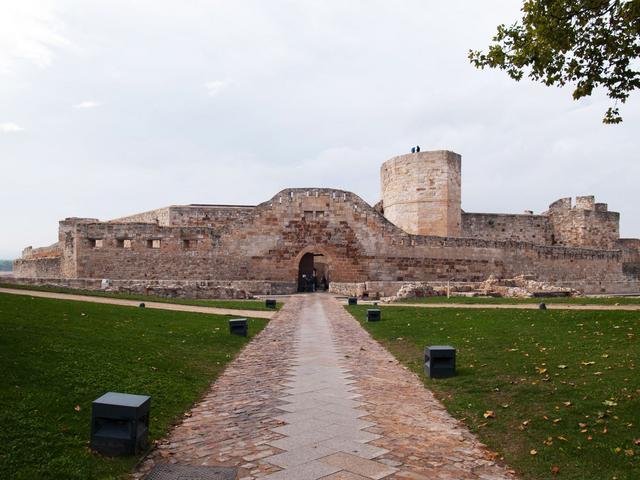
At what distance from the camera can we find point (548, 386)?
7129 millimetres

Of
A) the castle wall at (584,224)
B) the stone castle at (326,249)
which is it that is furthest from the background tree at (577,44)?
the castle wall at (584,224)

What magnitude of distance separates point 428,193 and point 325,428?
29669 mm

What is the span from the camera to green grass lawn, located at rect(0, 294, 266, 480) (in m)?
4.55

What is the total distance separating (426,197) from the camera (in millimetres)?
34188

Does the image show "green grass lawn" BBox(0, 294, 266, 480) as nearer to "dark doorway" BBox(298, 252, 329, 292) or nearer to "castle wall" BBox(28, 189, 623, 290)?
"castle wall" BBox(28, 189, 623, 290)

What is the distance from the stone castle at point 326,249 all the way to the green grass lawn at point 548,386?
15.1m

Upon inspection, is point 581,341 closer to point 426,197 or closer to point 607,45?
point 607,45

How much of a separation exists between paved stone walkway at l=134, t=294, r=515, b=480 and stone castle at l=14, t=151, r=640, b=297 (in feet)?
55.1

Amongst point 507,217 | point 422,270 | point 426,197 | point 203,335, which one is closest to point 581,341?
point 203,335

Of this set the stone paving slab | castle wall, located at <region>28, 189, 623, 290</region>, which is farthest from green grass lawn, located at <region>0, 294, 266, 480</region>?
castle wall, located at <region>28, 189, 623, 290</region>

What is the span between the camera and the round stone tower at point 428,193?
111 ft

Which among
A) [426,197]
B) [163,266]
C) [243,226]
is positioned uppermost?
[426,197]

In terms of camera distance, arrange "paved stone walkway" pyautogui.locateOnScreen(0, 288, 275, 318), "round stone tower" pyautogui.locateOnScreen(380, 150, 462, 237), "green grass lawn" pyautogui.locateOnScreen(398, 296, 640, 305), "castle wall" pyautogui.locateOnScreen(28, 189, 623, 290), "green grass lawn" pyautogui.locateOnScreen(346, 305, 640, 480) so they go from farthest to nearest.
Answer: "round stone tower" pyautogui.locateOnScreen(380, 150, 462, 237)
"castle wall" pyautogui.locateOnScreen(28, 189, 623, 290)
"green grass lawn" pyautogui.locateOnScreen(398, 296, 640, 305)
"paved stone walkway" pyautogui.locateOnScreen(0, 288, 275, 318)
"green grass lawn" pyautogui.locateOnScreen(346, 305, 640, 480)

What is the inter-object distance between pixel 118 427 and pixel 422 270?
27239mm
